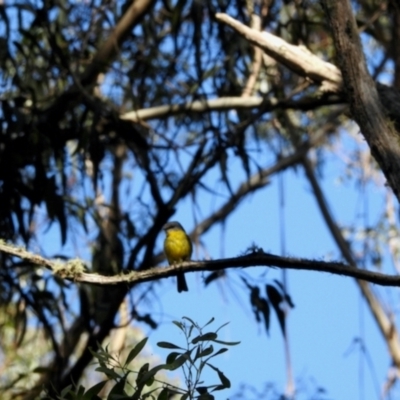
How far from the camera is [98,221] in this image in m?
5.86

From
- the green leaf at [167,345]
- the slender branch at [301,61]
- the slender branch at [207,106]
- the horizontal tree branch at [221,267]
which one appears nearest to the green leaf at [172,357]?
the green leaf at [167,345]

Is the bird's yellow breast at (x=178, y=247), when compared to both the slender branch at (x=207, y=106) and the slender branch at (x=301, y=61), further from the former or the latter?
the slender branch at (x=301, y=61)

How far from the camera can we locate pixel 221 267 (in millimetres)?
3012

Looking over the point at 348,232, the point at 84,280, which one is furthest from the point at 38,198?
the point at 348,232

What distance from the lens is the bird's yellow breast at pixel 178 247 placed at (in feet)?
16.4

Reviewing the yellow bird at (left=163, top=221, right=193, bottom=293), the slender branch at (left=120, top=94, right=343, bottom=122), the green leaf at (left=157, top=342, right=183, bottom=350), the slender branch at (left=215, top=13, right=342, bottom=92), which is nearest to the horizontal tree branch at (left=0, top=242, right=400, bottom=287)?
the green leaf at (left=157, top=342, right=183, bottom=350)

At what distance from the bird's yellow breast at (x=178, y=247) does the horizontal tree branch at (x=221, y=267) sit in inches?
73.1

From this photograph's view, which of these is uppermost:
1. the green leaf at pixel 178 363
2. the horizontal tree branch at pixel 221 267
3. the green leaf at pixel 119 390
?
the horizontal tree branch at pixel 221 267

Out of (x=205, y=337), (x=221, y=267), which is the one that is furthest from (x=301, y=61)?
(x=205, y=337)

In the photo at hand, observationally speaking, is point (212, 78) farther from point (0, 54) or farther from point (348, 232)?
point (348, 232)

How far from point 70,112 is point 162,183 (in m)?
1.09

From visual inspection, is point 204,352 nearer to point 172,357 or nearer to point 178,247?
point 172,357

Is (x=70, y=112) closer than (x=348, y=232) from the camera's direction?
Yes

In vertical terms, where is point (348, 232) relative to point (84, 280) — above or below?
above
